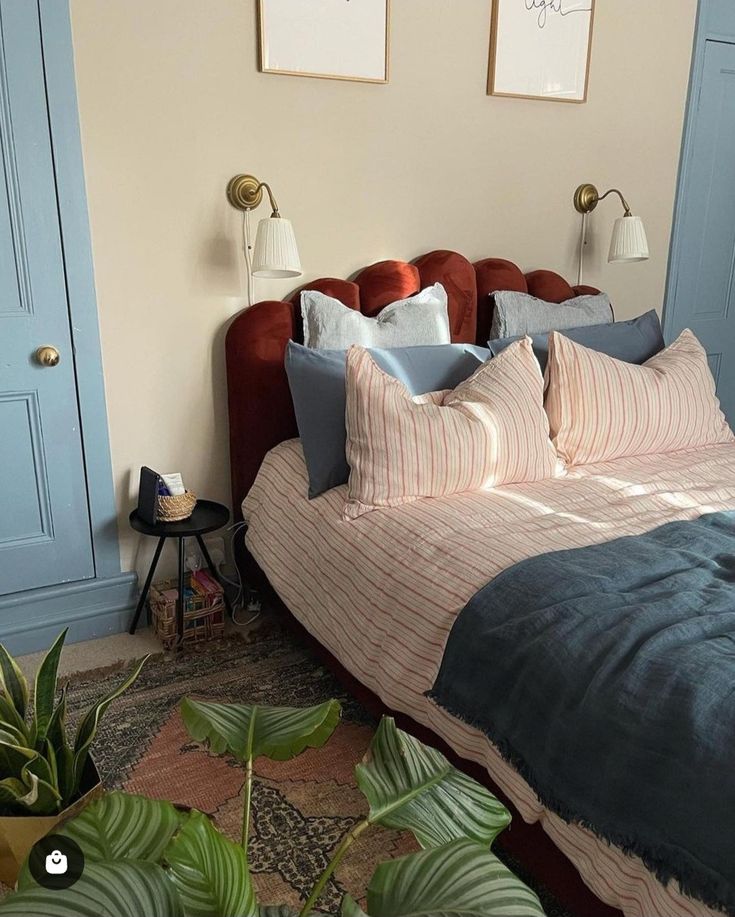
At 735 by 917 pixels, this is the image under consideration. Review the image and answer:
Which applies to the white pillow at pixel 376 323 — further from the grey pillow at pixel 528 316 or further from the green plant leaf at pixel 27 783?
the green plant leaf at pixel 27 783

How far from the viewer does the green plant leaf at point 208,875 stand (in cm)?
70

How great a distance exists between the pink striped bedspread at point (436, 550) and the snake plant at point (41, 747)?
69 centimetres

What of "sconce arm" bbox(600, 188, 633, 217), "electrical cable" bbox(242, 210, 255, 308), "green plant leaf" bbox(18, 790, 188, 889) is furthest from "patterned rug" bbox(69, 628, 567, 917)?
"sconce arm" bbox(600, 188, 633, 217)

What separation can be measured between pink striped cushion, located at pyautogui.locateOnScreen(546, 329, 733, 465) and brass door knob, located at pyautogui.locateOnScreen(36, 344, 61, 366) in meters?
1.49

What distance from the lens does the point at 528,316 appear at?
113 inches

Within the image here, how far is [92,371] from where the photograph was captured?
2428 millimetres

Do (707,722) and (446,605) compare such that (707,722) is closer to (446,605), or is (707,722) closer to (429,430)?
(446,605)

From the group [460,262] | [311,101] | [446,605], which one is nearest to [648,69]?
[460,262]

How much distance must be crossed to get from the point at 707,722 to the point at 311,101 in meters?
2.11

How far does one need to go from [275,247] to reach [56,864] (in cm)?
193

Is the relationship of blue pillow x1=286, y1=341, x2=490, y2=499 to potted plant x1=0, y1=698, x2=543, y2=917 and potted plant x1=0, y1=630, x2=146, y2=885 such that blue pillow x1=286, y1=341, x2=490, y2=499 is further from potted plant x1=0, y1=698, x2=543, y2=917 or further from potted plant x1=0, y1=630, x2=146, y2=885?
potted plant x1=0, y1=698, x2=543, y2=917

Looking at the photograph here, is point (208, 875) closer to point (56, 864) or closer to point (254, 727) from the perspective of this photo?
point (56, 864)

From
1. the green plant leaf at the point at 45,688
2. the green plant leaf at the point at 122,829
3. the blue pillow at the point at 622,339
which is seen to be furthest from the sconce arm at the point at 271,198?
the green plant leaf at the point at 122,829

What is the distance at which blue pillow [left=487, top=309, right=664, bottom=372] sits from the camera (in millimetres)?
2787
